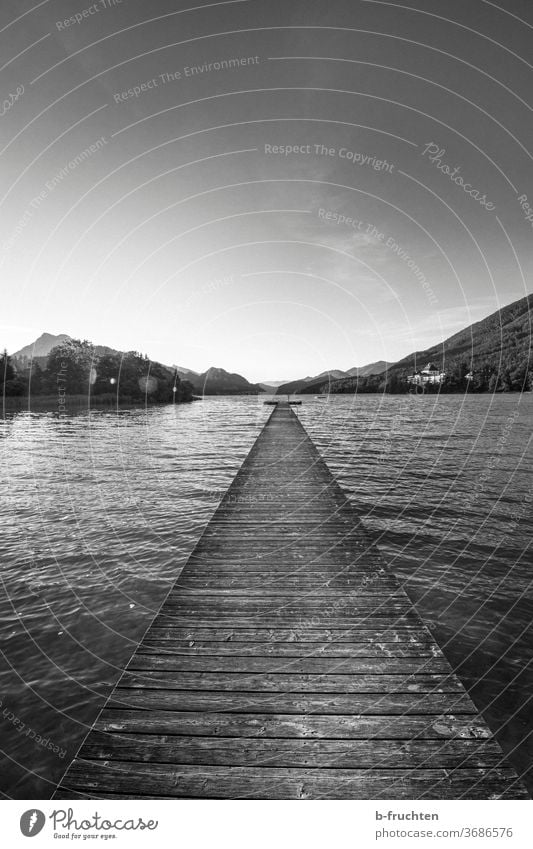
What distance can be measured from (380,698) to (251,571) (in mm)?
4052

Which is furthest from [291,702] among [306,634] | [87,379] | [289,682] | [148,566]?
[87,379]

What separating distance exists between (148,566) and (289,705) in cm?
699

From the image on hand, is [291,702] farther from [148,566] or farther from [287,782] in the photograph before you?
[148,566]

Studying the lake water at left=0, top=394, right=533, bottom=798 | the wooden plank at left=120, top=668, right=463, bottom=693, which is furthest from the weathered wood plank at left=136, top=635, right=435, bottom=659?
the lake water at left=0, top=394, right=533, bottom=798

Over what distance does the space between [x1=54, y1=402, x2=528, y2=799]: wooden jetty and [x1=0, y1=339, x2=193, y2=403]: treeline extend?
8550 centimetres

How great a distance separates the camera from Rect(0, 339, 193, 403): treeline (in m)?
93.6

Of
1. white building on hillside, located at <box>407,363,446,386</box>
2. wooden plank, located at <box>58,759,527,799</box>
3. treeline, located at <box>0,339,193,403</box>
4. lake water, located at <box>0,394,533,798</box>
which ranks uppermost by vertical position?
white building on hillside, located at <box>407,363,446,386</box>

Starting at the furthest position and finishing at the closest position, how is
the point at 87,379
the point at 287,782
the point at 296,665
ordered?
1. the point at 87,379
2. the point at 296,665
3. the point at 287,782

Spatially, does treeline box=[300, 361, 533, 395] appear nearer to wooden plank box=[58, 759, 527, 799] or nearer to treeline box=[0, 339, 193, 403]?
treeline box=[0, 339, 193, 403]

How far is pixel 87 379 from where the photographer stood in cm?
11469

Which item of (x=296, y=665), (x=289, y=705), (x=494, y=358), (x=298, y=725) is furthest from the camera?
(x=494, y=358)

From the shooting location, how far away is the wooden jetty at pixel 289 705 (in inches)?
151

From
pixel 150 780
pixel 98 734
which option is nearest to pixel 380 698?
pixel 150 780

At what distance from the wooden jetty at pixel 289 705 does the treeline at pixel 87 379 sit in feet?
281
